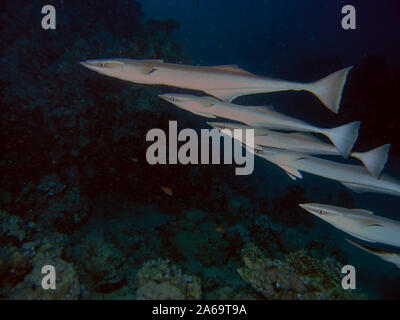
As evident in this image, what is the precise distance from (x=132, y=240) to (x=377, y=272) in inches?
373

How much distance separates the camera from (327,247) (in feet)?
20.3

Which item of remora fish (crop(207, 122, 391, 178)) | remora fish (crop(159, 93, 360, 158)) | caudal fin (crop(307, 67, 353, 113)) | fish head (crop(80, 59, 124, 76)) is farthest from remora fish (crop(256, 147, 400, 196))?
fish head (crop(80, 59, 124, 76))

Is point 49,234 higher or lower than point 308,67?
lower

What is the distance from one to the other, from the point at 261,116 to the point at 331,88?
0.88 meters

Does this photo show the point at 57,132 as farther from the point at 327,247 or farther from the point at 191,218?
the point at 327,247

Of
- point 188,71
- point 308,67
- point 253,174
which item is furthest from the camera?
point 308,67

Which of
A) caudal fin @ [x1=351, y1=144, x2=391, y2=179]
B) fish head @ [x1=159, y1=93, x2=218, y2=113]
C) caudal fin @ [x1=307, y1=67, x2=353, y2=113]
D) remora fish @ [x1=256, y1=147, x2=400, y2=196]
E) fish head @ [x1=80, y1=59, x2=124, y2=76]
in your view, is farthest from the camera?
remora fish @ [x1=256, y1=147, x2=400, y2=196]

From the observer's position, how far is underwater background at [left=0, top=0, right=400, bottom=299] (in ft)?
13.3

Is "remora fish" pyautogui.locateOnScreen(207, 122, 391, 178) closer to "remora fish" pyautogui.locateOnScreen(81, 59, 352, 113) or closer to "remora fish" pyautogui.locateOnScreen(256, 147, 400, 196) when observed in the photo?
"remora fish" pyautogui.locateOnScreen(256, 147, 400, 196)

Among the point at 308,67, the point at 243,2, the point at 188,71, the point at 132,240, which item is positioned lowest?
the point at 132,240

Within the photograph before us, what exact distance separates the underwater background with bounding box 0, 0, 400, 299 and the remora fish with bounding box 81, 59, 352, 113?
341 centimetres

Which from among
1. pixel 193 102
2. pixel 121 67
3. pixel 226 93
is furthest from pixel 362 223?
pixel 121 67

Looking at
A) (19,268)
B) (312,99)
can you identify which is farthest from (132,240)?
(312,99)

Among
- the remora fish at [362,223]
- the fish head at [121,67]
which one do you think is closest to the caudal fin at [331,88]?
the remora fish at [362,223]
